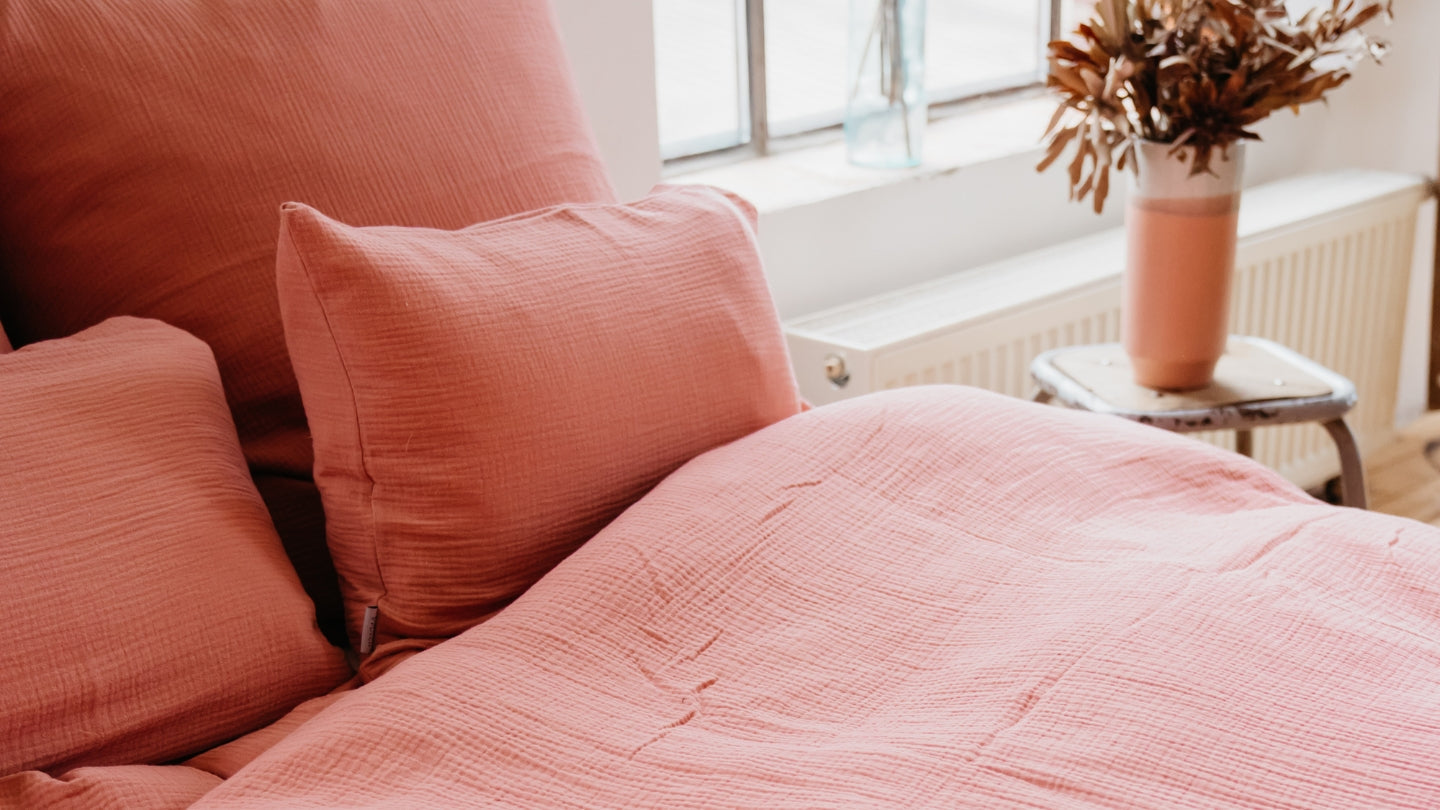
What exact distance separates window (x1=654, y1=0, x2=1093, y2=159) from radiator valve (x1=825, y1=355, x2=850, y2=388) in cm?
49

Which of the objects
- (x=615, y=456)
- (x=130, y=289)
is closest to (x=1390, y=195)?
(x=615, y=456)

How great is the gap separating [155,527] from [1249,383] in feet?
3.92

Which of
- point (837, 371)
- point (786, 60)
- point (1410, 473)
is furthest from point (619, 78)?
point (1410, 473)

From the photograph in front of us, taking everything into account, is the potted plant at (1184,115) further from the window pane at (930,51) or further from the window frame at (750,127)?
the window pane at (930,51)

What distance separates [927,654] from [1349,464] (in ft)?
3.11

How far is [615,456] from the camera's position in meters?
0.94

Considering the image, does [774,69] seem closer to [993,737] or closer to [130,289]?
[130,289]

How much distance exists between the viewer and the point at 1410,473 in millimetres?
2516

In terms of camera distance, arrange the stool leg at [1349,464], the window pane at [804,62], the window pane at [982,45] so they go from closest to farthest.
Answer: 1. the stool leg at [1349,464]
2. the window pane at [804,62]
3. the window pane at [982,45]

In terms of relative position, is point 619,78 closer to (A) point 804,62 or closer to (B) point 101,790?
(A) point 804,62

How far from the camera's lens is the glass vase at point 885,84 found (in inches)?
75.7

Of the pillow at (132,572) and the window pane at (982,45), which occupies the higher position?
the window pane at (982,45)

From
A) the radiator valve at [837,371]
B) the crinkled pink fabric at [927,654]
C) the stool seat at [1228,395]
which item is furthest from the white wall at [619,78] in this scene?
the crinkled pink fabric at [927,654]

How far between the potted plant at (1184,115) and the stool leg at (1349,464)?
0.54 feet
